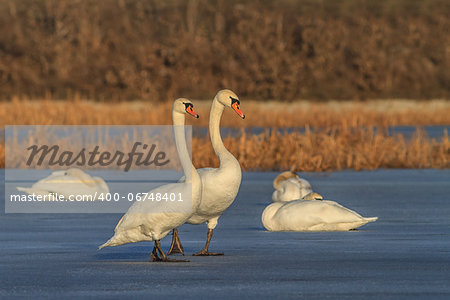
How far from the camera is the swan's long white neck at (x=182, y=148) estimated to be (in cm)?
910

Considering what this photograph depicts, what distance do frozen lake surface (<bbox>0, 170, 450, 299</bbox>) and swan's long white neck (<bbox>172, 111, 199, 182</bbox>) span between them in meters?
0.69

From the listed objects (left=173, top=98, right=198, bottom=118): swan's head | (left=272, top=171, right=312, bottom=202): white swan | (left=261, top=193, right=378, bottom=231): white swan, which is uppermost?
(left=173, top=98, right=198, bottom=118): swan's head

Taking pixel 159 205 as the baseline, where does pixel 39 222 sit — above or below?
below

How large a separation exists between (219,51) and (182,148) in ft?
167

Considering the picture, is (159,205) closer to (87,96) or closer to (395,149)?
(395,149)

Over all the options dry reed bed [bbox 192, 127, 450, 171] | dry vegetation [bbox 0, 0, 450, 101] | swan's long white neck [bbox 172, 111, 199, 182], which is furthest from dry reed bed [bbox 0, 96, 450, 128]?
swan's long white neck [bbox 172, 111, 199, 182]

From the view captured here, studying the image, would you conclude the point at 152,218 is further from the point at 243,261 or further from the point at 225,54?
the point at 225,54

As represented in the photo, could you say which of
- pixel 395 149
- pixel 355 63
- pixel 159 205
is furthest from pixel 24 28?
pixel 159 205

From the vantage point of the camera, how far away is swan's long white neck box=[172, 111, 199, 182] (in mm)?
9100

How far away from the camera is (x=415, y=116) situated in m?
40.1

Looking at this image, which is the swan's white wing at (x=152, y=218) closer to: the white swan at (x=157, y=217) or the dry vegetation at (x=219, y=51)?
the white swan at (x=157, y=217)

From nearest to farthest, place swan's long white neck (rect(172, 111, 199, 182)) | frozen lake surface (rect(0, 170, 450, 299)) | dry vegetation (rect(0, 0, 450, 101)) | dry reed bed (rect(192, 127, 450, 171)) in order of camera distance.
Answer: frozen lake surface (rect(0, 170, 450, 299))
swan's long white neck (rect(172, 111, 199, 182))
dry reed bed (rect(192, 127, 450, 171))
dry vegetation (rect(0, 0, 450, 101))

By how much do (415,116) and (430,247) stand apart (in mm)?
30329

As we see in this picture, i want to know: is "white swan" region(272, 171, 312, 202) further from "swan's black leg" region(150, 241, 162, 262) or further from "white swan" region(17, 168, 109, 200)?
"swan's black leg" region(150, 241, 162, 262)
